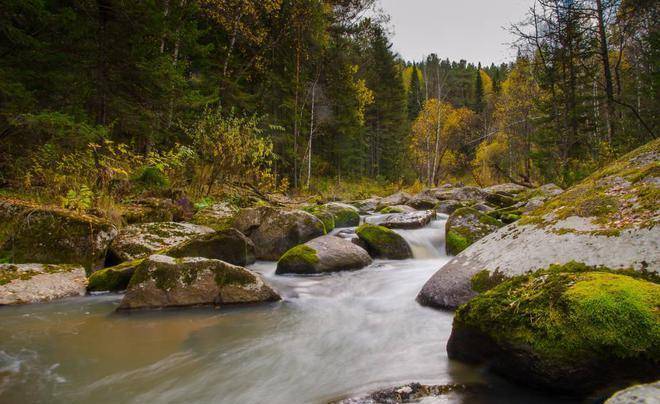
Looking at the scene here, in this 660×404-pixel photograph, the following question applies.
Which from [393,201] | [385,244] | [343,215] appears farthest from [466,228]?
[393,201]

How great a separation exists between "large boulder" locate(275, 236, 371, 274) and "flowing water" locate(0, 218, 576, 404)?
111 centimetres

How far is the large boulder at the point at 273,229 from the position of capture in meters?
7.15

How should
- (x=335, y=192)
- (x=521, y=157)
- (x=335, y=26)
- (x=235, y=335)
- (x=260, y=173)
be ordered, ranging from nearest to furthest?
1. (x=235, y=335)
2. (x=260, y=173)
3. (x=335, y=26)
4. (x=335, y=192)
5. (x=521, y=157)

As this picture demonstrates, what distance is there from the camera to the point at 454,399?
2.11 meters

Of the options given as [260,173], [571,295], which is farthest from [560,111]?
[571,295]

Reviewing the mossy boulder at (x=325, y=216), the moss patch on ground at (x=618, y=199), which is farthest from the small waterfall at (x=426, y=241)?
the moss patch on ground at (x=618, y=199)

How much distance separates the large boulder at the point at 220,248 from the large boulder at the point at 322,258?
0.66m

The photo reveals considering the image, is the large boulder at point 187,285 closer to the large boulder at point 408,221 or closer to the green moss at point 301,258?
the green moss at point 301,258

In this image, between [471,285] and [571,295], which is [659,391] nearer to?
[571,295]

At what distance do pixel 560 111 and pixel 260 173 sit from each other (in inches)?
553

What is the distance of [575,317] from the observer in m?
2.00

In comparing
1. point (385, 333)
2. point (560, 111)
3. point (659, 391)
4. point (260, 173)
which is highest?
point (560, 111)

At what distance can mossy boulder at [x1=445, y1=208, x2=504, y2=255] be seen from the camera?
21.7 feet

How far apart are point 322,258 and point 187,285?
2353 mm
